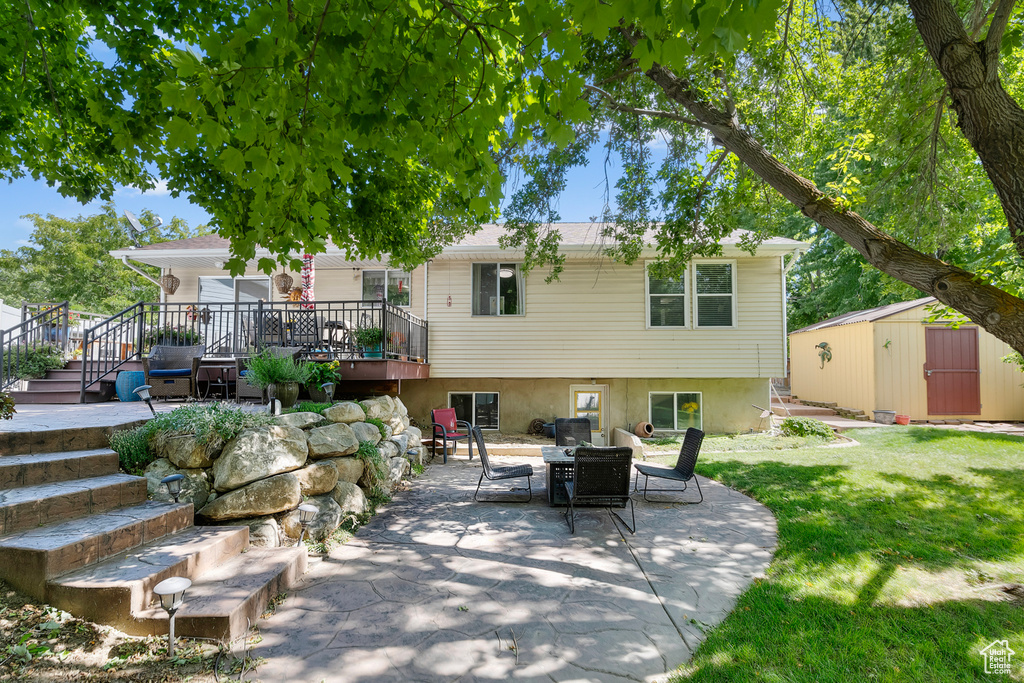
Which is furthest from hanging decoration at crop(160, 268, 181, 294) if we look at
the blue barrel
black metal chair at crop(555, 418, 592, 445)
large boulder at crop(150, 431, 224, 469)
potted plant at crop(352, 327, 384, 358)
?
black metal chair at crop(555, 418, 592, 445)

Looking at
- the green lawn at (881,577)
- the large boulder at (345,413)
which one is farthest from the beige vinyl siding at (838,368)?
the large boulder at (345,413)

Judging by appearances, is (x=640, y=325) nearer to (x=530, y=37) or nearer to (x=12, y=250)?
(x=530, y=37)

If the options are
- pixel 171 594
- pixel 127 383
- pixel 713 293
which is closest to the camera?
pixel 171 594

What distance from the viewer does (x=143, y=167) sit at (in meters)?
5.83

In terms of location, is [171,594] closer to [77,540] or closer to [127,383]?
[77,540]

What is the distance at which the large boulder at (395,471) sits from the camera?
729cm

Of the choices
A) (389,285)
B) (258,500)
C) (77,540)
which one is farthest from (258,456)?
(389,285)

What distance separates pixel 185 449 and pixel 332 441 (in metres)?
1.63

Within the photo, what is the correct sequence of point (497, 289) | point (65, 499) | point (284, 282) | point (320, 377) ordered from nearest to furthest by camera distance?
point (65, 499) → point (320, 377) → point (284, 282) → point (497, 289)

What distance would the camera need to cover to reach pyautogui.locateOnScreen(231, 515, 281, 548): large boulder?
4602mm

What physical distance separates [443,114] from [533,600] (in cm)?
378

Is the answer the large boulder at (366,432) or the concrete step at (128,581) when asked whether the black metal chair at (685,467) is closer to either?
the large boulder at (366,432)

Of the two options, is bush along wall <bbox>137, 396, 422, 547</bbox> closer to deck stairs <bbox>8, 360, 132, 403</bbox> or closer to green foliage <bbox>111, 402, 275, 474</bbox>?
green foliage <bbox>111, 402, 275, 474</bbox>

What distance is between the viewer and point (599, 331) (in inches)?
483
